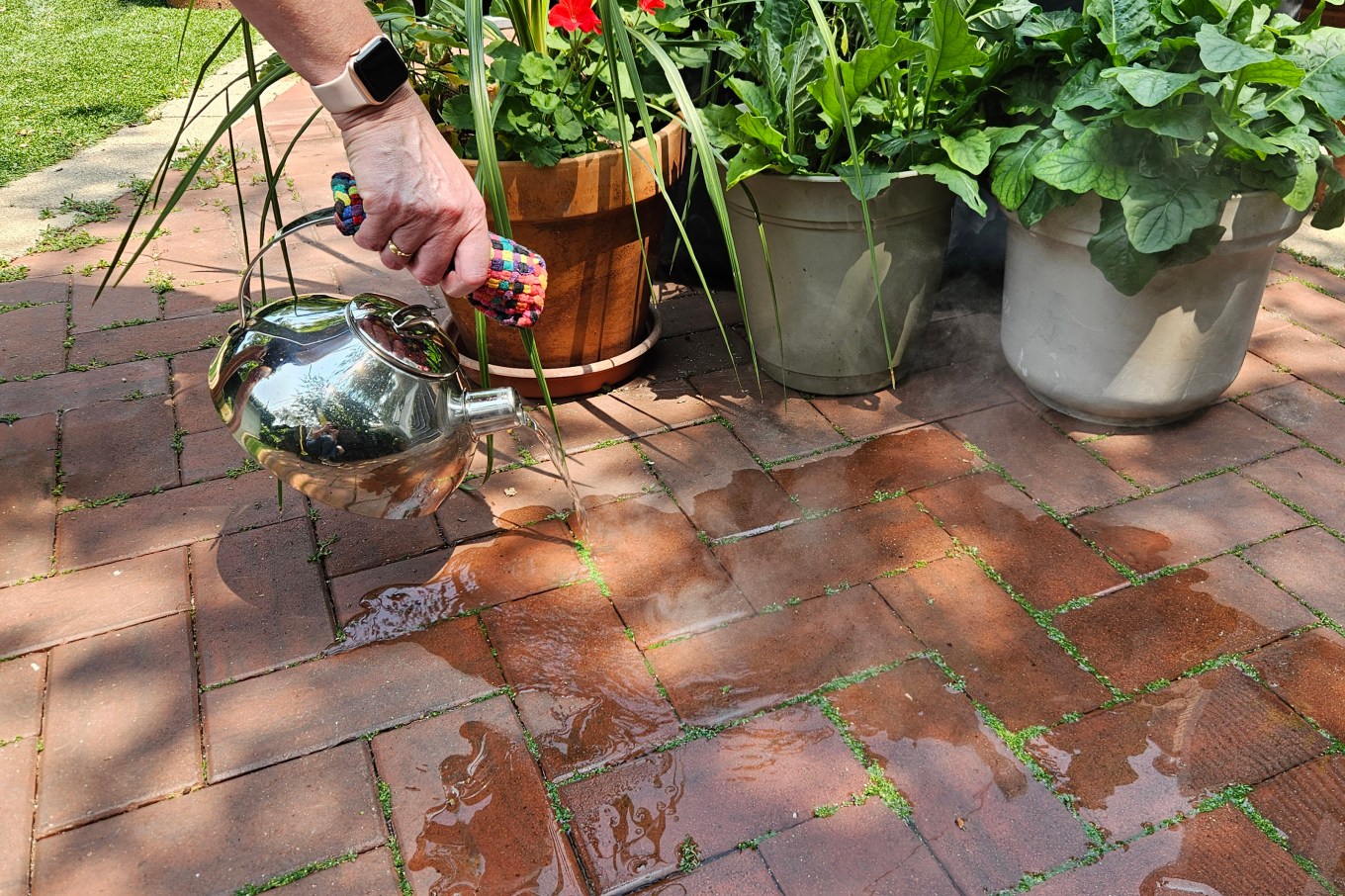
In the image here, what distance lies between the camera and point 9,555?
6.56 feet

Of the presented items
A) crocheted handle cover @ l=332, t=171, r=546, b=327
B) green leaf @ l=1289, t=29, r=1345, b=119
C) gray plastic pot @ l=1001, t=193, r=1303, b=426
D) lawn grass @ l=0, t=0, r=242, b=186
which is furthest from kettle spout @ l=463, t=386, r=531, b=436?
lawn grass @ l=0, t=0, r=242, b=186

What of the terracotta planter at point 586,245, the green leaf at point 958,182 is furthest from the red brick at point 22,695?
the green leaf at point 958,182

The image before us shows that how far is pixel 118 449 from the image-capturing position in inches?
90.7

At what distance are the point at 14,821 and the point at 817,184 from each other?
1.80 m

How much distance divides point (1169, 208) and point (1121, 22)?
38 centimetres

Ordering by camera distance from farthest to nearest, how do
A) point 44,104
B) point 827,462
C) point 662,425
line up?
point 44,104
point 662,425
point 827,462

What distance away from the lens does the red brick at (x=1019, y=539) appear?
1.88m

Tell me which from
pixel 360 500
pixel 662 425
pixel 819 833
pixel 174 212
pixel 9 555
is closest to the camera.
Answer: pixel 819 833

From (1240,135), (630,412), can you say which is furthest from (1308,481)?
(630,412)

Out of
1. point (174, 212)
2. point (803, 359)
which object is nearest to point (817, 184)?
point (803, 359)

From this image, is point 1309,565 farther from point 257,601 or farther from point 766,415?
point 257,601

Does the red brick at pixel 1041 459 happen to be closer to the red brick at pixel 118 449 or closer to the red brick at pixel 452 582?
the red brick at pixel 452 582

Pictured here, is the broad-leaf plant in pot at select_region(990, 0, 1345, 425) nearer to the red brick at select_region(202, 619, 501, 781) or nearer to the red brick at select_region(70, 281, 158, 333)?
the red brick at select_region(202, 619, 501, 781)

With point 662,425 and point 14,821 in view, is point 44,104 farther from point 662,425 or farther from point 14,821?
point 14,821
